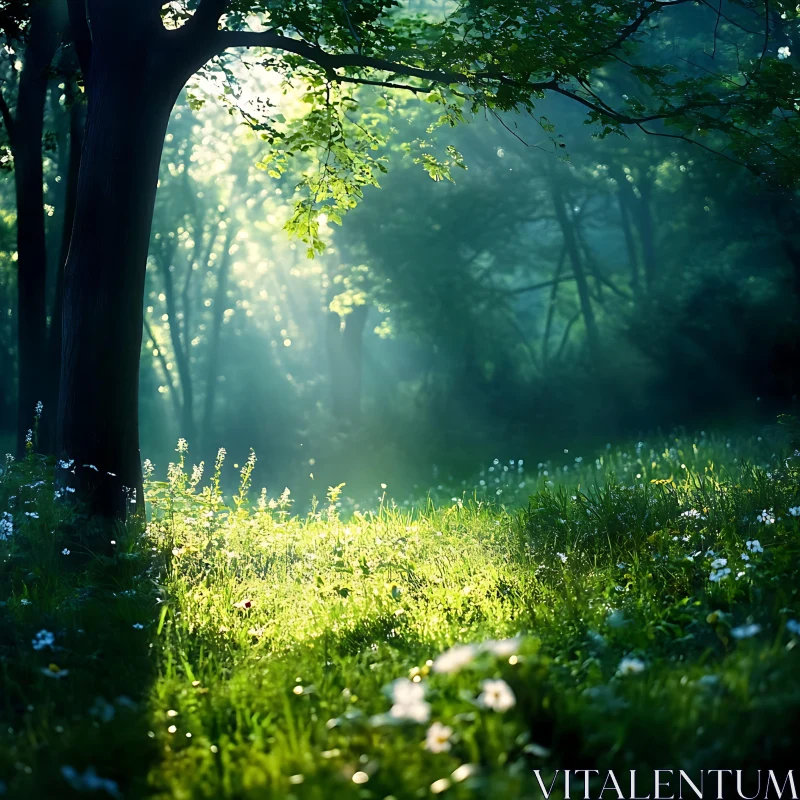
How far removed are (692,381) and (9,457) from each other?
52.4 ft

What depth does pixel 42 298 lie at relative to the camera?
11.5 metres

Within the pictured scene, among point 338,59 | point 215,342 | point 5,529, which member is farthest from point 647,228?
point 5,529

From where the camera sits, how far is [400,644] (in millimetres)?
4523

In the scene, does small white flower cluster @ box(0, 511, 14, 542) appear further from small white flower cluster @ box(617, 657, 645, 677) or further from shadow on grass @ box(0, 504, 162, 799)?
small white flower cluster @ box(617, 657, 645, 677)

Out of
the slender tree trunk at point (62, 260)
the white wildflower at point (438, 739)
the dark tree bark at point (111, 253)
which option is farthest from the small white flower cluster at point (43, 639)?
the slender tree trunk at point (62, 260)

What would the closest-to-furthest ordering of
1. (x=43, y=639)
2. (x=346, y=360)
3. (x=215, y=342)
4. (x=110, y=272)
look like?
(x=43, y=639) → (x=110, y=272) → (x=346, y=360) → (x=215, y=342)

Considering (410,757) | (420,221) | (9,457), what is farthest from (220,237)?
(410,757)

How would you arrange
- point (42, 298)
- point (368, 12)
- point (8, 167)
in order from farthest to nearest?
point (8, 167), point (42, 298), point (368, 12)

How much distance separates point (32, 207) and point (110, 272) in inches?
206

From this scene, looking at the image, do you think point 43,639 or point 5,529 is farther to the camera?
point 5,529

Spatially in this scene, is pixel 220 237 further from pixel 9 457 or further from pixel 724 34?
pixel 9 457

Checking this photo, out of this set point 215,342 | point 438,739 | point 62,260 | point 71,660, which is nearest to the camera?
point 438,739

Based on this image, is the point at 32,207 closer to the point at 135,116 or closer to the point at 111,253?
the point at 135,116

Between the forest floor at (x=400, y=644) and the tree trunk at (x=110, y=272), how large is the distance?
63 cm
